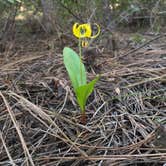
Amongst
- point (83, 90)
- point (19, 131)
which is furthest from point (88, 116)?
point (19, 131)

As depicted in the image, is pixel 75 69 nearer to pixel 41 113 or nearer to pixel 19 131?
pixel 41 113

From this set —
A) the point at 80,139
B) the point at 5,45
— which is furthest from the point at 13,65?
the point at 80,139

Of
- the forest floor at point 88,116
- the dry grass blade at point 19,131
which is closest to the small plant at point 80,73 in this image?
the forest floor at point 88,116

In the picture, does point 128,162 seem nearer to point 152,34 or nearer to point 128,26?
point 152,34

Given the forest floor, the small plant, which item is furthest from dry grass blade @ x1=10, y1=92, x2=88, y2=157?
the small plant

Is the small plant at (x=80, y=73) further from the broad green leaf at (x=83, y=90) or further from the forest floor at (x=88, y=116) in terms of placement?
the forest floor at (x=88, y=116)

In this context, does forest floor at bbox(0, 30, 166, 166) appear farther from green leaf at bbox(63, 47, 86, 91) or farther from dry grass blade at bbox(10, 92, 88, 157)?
green leaf at bbox(63, 47, 86, 91)
